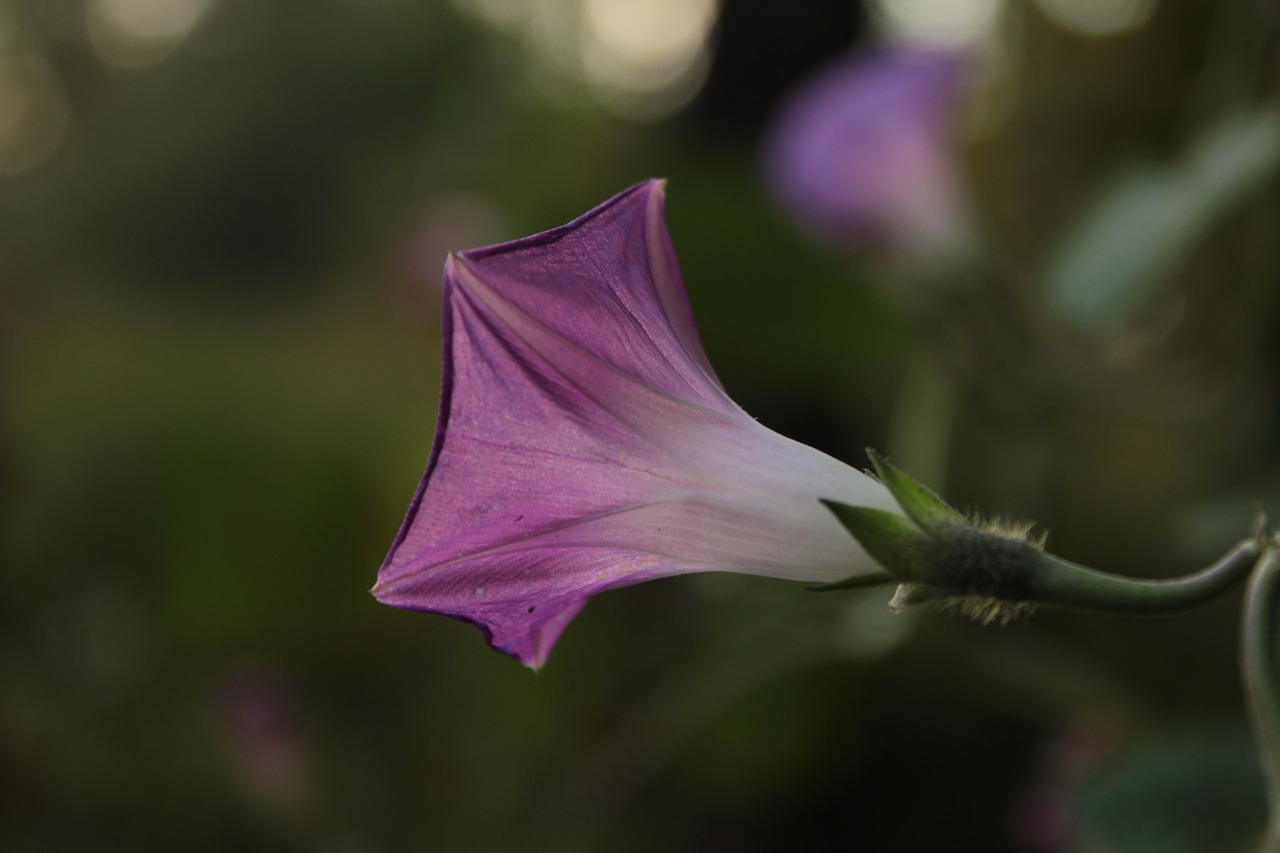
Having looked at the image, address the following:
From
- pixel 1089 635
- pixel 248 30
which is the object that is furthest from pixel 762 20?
pixel 248 30

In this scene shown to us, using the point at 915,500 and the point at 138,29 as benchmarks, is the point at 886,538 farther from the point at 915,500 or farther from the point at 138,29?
the point at 138,29

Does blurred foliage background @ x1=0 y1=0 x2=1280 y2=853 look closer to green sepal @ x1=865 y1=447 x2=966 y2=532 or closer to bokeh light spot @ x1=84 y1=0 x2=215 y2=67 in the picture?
green sepal @ x1=865 y1=447 x2=966 y2=532

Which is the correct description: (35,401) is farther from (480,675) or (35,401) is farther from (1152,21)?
(1152,21)

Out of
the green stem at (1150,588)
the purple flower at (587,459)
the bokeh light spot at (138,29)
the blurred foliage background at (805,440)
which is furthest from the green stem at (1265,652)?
the bokeh light spot at (138,29)

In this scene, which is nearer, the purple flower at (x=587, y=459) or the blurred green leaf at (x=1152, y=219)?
the purple flower at (x=587, y=459)

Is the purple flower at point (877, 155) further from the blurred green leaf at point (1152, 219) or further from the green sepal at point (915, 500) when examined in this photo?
the green sepal at point (915, 500)

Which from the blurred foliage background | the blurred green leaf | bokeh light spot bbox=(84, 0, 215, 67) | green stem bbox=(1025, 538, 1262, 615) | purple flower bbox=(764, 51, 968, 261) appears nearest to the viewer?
green stem bbox=(1025, 538, 1262, 615)

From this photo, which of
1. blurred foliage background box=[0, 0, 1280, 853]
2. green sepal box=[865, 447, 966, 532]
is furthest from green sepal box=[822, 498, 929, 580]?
blurred foliage background box=[0, 0, 1280, 853]
